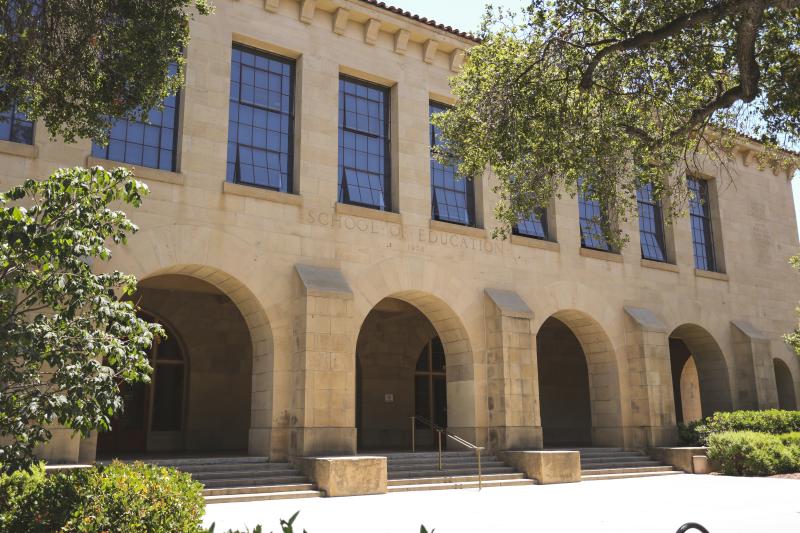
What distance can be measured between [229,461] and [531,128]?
8843 millimetres

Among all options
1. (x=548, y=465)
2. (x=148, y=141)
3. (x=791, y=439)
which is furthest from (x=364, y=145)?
(x=791, y=439)

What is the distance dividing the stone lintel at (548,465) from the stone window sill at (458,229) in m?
5.70

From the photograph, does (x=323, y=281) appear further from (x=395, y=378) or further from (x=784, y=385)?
(x=784, y=385)

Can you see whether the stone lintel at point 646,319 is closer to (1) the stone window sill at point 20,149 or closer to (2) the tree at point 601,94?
(2) the tree at point 601,94

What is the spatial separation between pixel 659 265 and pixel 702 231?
Result: 151 inches

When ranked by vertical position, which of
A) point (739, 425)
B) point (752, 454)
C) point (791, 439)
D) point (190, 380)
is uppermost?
point (190, 380)

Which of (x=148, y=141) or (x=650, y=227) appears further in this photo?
(x=650, y=227)

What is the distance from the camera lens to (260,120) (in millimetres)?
16828

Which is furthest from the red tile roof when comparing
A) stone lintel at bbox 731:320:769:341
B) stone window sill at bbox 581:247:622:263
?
stone lintel at bbox 731:320:769:341

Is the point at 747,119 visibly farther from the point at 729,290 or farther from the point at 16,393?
the point at 729,290

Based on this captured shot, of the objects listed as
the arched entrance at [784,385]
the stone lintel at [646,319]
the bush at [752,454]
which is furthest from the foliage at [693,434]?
the arched entrance at [784,385]

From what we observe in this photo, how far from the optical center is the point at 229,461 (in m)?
14.4

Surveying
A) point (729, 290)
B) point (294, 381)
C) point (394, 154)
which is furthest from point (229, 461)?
point (729, 290)

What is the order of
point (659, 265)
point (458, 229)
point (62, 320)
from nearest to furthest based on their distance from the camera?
point (62, 320)
point (458, 229)
point (659, 265)
